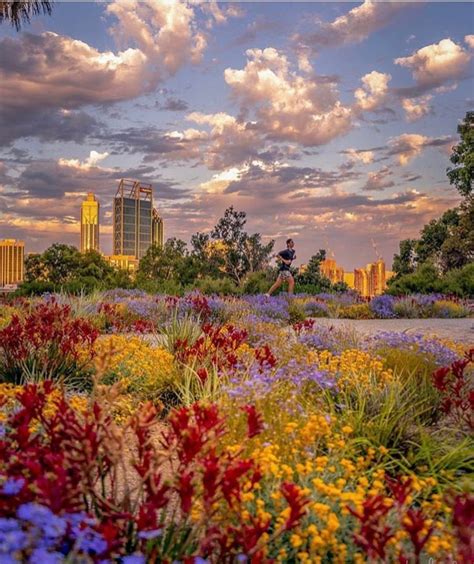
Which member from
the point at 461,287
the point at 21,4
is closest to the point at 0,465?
the point at 21,4

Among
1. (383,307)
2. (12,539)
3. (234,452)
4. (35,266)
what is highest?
(35,266)

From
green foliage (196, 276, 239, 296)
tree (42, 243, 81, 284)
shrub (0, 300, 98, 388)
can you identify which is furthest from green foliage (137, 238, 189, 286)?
shrub (0, 300, 98, 388)

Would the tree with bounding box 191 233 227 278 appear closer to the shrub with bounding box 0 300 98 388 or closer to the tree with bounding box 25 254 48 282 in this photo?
the tree with bounding box 25 254 48 282

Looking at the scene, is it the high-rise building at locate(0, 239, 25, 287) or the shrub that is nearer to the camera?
the shrub

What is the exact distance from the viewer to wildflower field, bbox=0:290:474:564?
2092 millimetres

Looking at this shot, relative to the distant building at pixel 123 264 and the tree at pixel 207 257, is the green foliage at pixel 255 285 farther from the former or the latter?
the distant building at pixel 123 264

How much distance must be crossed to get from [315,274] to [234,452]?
1093 inches

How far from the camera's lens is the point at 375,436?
4.51 meters

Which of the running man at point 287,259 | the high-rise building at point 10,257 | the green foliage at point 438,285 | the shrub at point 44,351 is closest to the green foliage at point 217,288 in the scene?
the running man at point 287,259

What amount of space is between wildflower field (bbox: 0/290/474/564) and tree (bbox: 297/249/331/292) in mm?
19405

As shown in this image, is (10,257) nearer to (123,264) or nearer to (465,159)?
(123,264)

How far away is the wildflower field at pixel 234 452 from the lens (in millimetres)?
2092

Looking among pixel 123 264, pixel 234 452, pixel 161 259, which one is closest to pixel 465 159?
pixel 161 259

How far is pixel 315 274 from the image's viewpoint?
30750 mm
